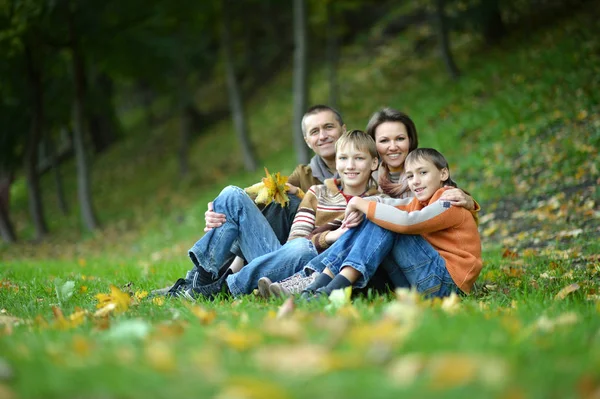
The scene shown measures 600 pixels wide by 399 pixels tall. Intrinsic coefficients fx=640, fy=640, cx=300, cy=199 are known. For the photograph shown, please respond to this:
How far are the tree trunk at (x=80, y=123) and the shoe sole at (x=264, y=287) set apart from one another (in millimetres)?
13247

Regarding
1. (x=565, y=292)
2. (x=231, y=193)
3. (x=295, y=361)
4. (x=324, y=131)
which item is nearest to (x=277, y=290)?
(x=231, y=193)

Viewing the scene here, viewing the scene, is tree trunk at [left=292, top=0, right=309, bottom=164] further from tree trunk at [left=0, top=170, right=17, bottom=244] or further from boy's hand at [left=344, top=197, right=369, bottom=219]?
tree trunk at [left=0, top=170, right=17, bottom=244]

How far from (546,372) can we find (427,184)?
2.30m

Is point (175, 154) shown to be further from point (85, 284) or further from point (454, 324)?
point (454, 324)

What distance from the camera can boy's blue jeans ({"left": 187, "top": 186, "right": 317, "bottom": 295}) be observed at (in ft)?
14.2

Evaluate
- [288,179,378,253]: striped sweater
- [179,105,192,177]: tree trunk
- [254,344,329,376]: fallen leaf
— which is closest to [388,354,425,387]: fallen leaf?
[254,344,329,376]: fallen leaf

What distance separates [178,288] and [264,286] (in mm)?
863

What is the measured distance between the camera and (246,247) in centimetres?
455

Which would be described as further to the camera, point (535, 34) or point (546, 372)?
point (535, 34)

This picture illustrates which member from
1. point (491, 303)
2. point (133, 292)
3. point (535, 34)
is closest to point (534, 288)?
point (491, 303)

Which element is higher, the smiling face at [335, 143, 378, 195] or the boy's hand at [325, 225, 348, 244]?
the smiling face at [335, 143, 378, 195]

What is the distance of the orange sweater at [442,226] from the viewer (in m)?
3.82

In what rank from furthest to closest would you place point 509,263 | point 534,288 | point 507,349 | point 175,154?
1. point 175,154
2. point 509,263
3. point 534,288
4. point 507,349

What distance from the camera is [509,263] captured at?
584cm
